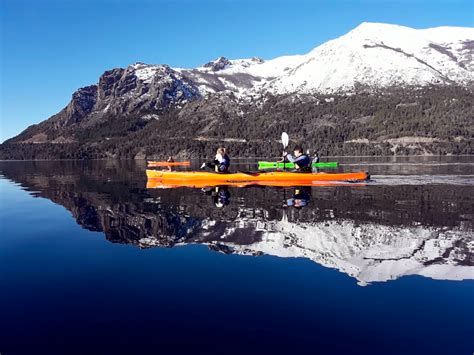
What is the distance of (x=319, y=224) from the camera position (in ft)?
66.2

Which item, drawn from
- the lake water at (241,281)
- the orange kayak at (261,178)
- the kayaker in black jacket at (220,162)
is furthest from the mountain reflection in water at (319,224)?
the kayaker in black jacket at (220,162)

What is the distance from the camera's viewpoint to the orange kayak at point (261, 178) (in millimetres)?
36062

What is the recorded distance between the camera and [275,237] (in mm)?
17844

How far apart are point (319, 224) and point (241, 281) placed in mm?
8747

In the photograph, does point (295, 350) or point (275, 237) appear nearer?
point (295, 350)

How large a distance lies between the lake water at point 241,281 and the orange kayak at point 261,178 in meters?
11.5

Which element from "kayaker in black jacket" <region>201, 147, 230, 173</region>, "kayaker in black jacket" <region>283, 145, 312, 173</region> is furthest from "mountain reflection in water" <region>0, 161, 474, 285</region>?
"kayaker in black jacket" <region>201, 147, 230, 173</region>

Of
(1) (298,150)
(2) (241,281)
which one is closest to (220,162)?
(1) (298,150)

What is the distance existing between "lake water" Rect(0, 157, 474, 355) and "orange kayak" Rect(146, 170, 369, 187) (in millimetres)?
11533

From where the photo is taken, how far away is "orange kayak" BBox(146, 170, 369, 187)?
36.1 m

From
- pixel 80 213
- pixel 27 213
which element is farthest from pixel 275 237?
pixel 27 213

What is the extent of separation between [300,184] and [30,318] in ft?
92.3

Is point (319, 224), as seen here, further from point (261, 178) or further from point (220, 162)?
point (220, 162)

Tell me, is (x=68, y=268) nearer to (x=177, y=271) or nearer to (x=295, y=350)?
(x=177, y=271)
